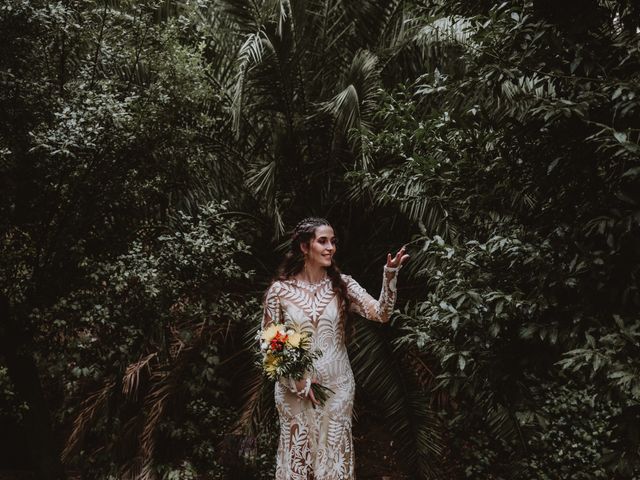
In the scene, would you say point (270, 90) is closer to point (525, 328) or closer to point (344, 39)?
point (344, 39)

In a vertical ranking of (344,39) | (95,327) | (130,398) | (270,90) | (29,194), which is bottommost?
(130,398)

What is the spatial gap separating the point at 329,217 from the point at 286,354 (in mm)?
3397

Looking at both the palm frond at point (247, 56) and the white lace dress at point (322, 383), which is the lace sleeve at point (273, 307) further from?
the palm frond at point (247, 56)

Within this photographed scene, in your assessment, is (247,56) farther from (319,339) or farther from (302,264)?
(319,339)

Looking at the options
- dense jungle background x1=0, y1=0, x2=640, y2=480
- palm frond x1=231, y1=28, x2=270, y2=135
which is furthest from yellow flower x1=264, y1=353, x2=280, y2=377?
palm frond x1=231, y1=28, x2=270, y2=135

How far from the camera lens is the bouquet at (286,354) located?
10.4ft

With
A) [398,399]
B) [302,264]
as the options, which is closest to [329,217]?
[398,399]

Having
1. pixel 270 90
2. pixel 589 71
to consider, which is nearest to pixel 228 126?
pixel 270 90

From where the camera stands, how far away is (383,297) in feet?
10.9

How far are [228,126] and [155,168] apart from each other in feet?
5.96

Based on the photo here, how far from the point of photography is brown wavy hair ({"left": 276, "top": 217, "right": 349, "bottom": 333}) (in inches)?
140

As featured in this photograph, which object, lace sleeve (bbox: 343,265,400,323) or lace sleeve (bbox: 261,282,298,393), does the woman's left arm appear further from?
lace sleeve (bbox: 261,282,298,393)

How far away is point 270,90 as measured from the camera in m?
5.88

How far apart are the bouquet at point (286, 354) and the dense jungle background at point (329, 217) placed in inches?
29.1
